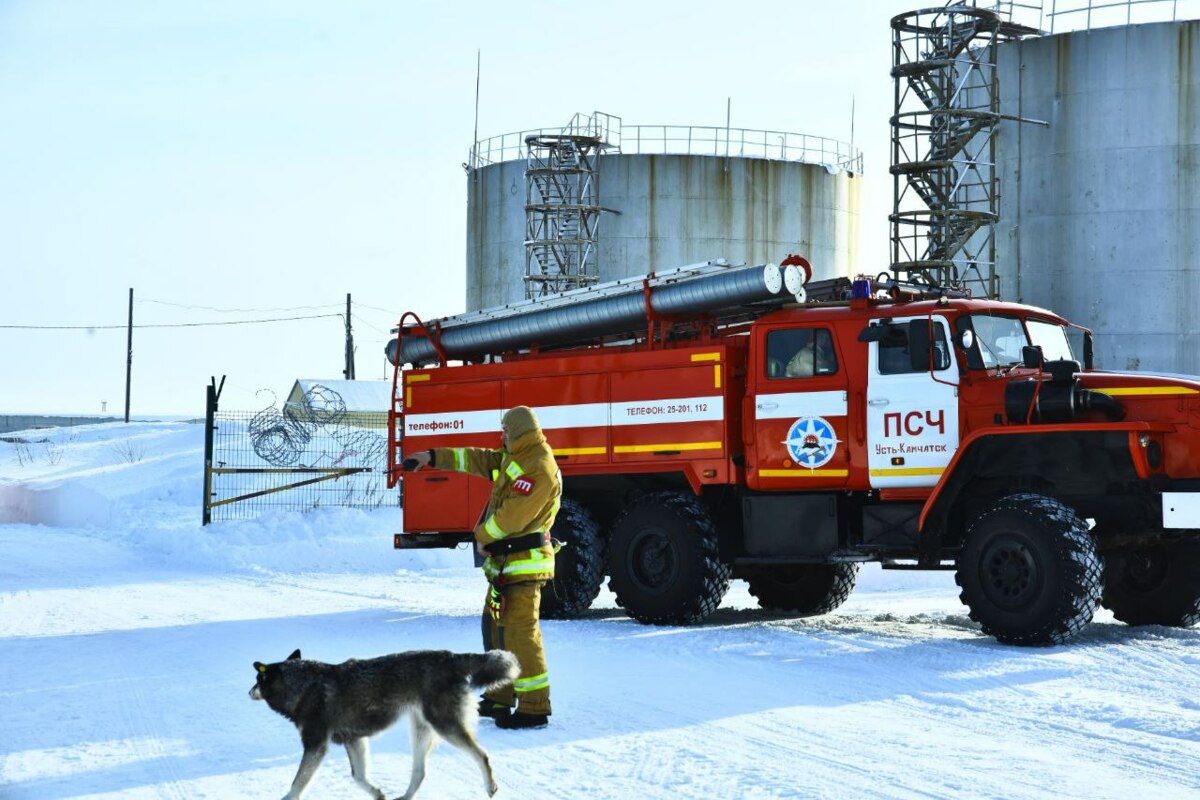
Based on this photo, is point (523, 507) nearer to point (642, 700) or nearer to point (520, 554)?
point (520, 554)

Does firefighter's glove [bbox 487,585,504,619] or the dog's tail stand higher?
firefighter's glove [bbox 487,585,504,619]

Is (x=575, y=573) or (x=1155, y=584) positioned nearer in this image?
(x=1155, y=584)

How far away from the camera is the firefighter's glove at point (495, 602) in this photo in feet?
28.6

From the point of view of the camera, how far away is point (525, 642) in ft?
28.2

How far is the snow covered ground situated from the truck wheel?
0.57 m

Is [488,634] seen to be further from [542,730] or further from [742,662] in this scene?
[742,662]

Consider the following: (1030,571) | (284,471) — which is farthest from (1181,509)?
(284,471)

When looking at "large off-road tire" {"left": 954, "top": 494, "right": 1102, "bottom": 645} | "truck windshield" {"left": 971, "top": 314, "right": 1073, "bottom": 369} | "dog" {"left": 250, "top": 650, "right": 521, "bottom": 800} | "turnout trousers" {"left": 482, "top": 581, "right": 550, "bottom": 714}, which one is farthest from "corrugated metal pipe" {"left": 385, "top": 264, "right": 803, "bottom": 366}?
"dog" {"left": 250, "top": 650, "right": 521, "bottom": 800}

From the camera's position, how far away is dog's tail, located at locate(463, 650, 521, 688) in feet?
23.4

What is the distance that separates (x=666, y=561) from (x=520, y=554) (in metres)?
5.69

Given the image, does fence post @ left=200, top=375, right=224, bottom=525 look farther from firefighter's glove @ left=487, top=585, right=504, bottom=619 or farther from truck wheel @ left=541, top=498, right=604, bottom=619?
firefighter's glove @ left=487, top=585, right=504, bottom=619

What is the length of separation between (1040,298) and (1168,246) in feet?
8.26

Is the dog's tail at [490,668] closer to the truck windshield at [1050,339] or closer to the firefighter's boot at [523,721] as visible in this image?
the firefighter's boot at [523,721]

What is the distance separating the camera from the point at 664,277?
1478 centimetres
